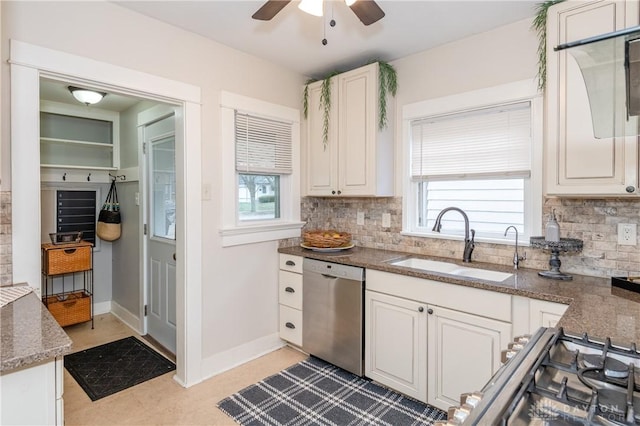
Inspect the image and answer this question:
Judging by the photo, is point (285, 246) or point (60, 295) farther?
point (60, 295)

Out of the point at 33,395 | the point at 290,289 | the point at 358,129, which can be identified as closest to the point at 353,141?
the point at 358,129

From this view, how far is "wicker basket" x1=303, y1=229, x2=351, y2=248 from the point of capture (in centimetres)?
295

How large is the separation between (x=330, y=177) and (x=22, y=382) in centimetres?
244

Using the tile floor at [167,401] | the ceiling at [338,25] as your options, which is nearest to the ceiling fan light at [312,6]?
the ceiling at [338,25]

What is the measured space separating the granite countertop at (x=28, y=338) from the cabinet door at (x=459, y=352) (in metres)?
1.86

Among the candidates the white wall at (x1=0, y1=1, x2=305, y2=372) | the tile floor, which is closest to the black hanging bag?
the tile floor

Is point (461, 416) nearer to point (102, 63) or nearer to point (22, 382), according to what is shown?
point (22, 382)

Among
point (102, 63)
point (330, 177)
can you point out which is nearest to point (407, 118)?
point (330, 177)

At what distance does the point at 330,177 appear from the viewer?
312cm

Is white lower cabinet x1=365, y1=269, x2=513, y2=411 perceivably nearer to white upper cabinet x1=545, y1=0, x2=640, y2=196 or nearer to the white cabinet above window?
white upper cabinet x1=545, y1=0, x2=640, y2=196

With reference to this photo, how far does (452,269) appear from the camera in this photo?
253 cm

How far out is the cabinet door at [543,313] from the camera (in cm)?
170

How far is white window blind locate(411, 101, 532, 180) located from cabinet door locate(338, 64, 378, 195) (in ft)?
1.24

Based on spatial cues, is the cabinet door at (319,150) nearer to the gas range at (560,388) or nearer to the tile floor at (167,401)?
the tile floor at (167,401)
